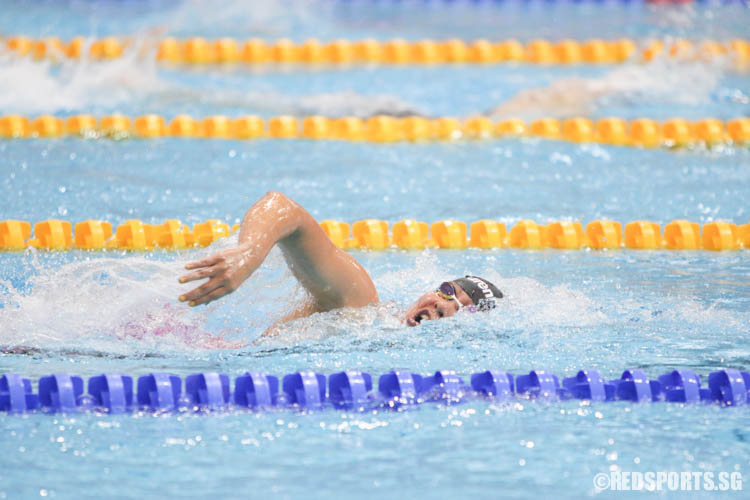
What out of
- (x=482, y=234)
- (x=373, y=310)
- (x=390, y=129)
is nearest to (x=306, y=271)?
(x=373, y=310)

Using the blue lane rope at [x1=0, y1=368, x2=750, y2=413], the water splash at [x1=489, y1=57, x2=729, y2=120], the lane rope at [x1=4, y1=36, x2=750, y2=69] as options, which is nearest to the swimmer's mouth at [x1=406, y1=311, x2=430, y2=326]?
the blue lane rope at [x1=0, y1=368, x2=750, y2=413]

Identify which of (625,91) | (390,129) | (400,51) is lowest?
(390,129)

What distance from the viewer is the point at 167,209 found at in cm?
573

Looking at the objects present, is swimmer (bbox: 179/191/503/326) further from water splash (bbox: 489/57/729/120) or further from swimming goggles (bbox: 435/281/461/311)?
water splash (bbox: 489/57/729/120)

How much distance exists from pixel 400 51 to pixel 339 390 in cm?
728

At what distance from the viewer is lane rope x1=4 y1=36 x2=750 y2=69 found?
981 cm

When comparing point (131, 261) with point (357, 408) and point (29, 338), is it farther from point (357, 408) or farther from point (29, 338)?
point (357, 408)

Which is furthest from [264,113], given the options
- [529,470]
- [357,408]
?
[529,470]

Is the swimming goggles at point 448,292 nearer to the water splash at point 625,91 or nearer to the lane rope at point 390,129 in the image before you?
the lane rope at point 390,129

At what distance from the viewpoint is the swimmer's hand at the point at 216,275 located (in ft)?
9.16

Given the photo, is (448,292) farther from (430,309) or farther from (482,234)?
(482,234)

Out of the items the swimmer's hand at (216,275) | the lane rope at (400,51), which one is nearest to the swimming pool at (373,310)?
the swimmer's hand at (216,275)

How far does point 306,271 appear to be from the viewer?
3605mm

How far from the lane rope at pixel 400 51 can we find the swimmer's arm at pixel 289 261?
6.61m
